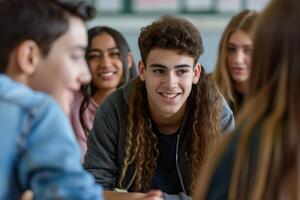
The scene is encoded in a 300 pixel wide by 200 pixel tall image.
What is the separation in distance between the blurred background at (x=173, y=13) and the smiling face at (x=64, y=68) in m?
3.17

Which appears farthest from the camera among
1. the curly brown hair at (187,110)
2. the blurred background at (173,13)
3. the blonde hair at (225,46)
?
the blurred background at (173,13)

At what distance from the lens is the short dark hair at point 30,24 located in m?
1.25

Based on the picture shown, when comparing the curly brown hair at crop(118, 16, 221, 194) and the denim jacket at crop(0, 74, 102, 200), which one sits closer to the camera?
the denim jacket at crop(0, 74, 102, 200)

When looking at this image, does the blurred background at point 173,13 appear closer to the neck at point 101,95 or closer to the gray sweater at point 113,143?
the neck at point 101,95

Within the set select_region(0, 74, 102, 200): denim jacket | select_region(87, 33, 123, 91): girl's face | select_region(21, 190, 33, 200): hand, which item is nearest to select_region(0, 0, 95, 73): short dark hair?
select_region(0, 74, 102, 200): denim jacket

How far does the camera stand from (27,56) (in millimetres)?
1246

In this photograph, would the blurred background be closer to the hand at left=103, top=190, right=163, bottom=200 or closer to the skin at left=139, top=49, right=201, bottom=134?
the skin at left=139, top=49, right=201, bottom=134

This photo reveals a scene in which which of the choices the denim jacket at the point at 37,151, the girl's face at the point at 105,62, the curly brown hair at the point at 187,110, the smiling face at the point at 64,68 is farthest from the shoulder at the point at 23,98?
the girl's face at the point at 105,62

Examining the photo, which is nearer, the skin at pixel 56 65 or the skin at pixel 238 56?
the skin at pixel 56 65

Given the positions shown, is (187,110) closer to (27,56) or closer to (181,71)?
(181,71)

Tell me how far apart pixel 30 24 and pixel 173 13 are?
340 centimetres

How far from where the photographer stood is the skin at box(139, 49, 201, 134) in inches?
93.0

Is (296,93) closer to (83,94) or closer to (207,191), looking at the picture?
(207,191)

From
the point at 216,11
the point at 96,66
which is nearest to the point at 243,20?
the point at 96,66
